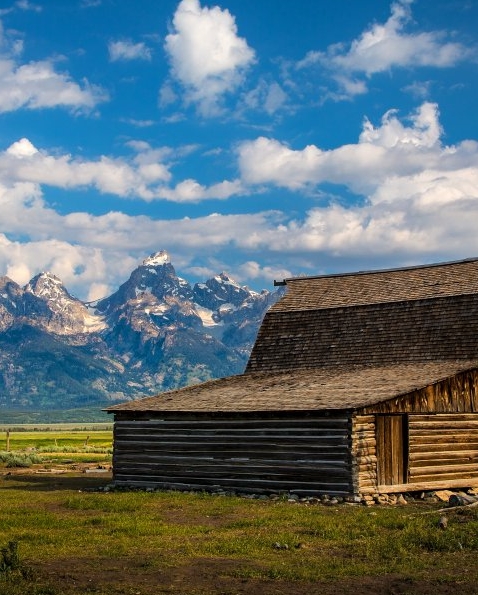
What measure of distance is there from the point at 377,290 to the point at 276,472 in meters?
15.4

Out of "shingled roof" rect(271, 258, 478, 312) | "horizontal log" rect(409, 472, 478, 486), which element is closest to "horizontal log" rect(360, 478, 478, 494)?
"horizontal log" rect(409, 472, 478, 486)

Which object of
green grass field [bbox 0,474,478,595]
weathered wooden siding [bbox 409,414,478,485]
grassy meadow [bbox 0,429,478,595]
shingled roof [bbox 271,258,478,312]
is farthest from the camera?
shingled roof [bbox 271,258,478,312]

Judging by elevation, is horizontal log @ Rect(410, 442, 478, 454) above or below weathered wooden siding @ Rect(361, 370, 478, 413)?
below

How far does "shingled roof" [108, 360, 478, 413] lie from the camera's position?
29078 millimetres

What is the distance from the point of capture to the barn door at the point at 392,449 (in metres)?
28.6

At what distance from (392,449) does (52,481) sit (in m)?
14.7

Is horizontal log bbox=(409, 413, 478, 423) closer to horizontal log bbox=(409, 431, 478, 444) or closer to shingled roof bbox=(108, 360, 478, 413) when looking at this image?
horizontal log bbox=(409, 431, 478, 444)

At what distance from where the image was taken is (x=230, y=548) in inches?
723

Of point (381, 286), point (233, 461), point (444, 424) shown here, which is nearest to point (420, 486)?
point (444, 424)

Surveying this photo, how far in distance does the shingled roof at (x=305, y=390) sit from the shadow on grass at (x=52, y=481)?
3356mm

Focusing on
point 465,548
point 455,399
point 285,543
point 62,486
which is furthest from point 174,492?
point 465,548

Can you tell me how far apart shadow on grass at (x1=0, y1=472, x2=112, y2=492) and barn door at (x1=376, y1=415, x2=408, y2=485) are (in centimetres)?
1107

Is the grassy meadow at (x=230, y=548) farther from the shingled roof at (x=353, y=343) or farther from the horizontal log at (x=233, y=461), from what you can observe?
the shingled roof at (x=353, y=343)

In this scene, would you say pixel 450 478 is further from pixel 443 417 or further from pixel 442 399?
pixel 442 399
